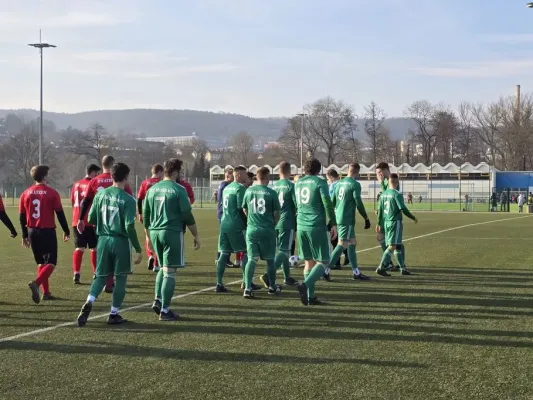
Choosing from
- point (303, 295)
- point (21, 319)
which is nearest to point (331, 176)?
point (303, 295)

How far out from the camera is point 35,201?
9094 mm

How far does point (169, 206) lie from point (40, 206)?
2684mm

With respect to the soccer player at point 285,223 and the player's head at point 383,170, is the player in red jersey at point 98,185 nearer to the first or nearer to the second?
the soccer player at point 285,223

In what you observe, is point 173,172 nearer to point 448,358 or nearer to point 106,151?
point 448,358

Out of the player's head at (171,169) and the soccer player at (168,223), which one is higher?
the player's head at (171,169)

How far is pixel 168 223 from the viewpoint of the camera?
24.4 feet

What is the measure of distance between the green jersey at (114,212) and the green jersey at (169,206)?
33 centimetres

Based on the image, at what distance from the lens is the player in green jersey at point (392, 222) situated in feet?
38.2

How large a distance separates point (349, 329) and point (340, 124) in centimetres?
8438

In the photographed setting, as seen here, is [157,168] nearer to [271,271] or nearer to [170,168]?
[271,271]

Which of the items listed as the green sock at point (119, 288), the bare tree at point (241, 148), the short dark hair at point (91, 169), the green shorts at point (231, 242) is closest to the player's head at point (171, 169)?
the green sock at point (119, 288)

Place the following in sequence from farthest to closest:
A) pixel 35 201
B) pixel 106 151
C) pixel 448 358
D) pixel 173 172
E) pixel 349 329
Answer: pixel 106 151, pixel 35 201, pixel 173 172, pixel 349 329, pixel 448 358

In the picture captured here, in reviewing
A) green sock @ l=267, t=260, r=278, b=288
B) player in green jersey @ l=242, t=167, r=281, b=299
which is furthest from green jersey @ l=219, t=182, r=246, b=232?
green sock @ l=267, t=260, r=278, b=288

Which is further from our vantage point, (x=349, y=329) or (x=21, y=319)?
(x=21, y=319)
